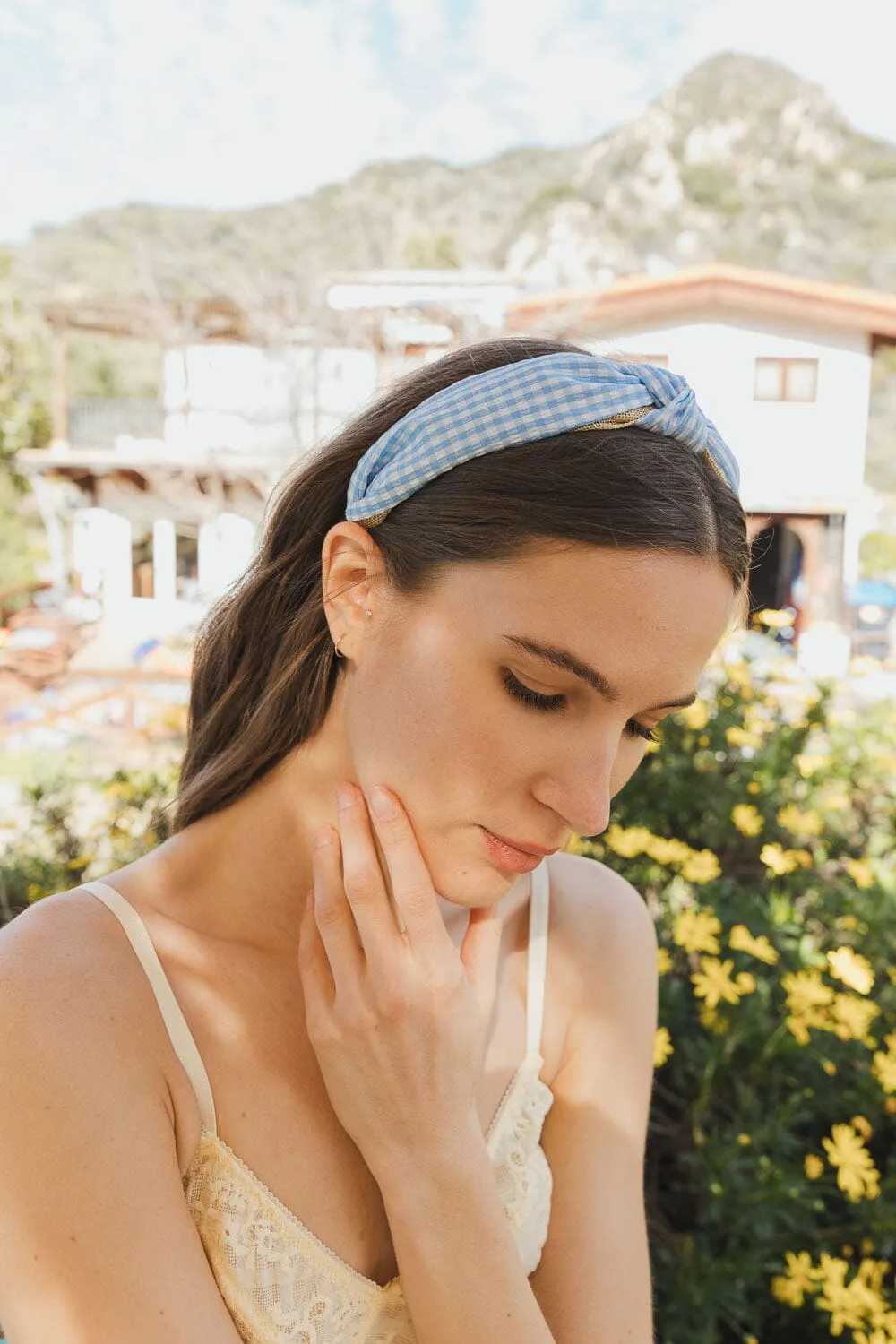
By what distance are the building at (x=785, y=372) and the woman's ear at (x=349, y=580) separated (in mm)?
10301

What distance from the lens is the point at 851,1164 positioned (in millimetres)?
2012

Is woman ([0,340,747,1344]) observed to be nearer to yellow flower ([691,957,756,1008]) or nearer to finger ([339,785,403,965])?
finger ([339,785,403,965])

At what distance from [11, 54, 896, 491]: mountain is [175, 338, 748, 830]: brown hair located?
30340mm

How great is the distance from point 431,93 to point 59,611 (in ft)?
155

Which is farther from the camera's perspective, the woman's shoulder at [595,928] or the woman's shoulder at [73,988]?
the woman's shoulder at [595,928]

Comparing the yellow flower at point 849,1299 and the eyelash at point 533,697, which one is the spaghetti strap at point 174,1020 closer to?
the eyelash at point 533,697

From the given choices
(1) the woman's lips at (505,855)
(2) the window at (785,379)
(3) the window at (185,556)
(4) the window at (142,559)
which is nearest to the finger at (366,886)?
(1) the woman's lips at (505,855)

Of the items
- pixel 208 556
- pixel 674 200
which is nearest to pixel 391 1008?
pixel 208 556

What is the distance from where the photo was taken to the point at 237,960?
4.20ft

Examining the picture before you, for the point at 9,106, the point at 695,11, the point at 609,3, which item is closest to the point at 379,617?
the point at 9,106

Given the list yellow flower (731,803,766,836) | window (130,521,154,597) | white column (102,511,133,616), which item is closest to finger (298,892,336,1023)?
yellow flower (731,803,766,836)

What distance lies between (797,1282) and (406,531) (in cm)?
174

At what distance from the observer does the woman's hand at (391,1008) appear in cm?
111

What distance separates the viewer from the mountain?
40.4 m
